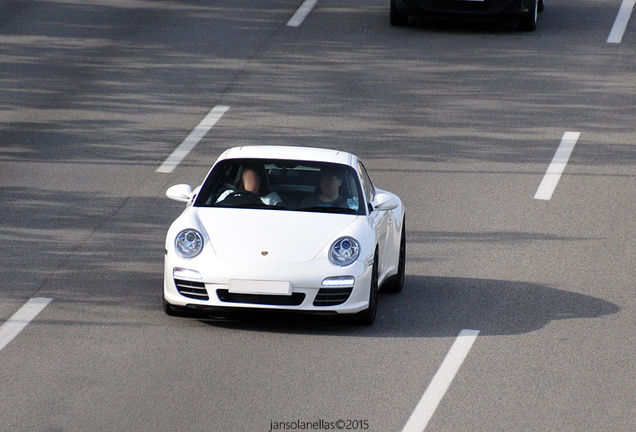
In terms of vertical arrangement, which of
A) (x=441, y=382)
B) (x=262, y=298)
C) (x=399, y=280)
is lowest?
(x=399, y=280)

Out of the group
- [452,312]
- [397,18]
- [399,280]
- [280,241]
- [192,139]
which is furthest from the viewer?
[397,18]

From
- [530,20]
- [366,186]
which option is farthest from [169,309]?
[530,20]

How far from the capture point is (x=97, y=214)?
12930 mm

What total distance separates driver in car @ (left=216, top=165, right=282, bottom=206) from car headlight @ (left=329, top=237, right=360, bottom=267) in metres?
1.07

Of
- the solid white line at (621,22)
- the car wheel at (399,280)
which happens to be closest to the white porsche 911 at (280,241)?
the car wheel at (399,280)

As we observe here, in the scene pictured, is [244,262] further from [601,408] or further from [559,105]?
[559,105]

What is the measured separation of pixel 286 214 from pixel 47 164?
658 centimetres

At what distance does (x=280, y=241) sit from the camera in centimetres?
887

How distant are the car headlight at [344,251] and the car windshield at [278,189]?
585 millimetres

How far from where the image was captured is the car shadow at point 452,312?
904 centimetres

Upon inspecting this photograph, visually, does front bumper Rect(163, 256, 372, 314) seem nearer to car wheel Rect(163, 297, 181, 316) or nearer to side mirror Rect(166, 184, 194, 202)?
car wheel Rect(163, 297, 181, 316)

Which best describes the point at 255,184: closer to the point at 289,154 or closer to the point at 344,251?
the point at 289,154

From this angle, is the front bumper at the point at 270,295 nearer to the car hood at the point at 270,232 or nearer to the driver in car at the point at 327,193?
the car hood at the point at 270,232

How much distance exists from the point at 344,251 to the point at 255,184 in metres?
1.35
